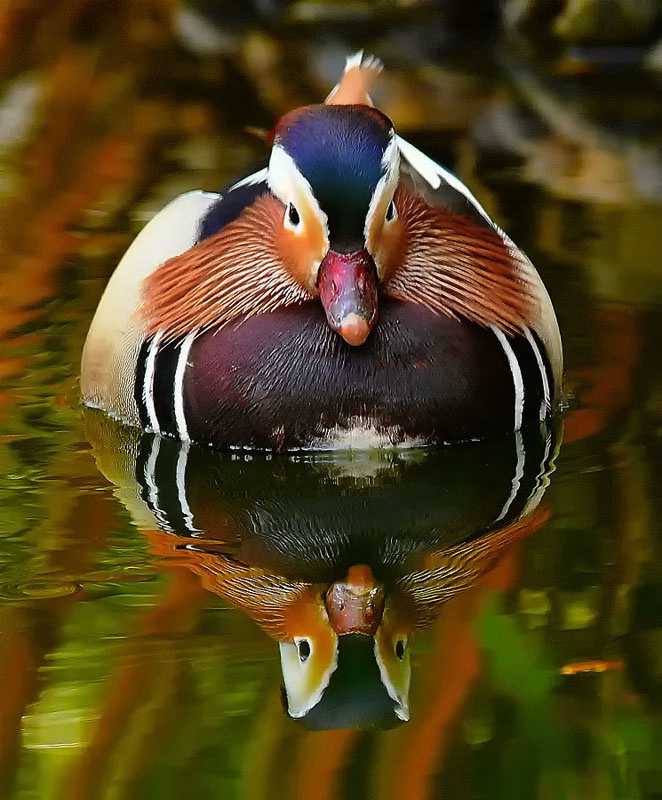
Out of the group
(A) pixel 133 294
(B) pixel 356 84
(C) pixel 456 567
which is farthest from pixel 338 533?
(B) pixel 356 84

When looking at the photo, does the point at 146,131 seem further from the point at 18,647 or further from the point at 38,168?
the point at 18,647

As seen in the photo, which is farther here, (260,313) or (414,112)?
(414,112)

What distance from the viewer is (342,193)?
11.6 ft

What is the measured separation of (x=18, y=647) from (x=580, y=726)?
96 centimetres

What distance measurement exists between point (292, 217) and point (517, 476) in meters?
0.74

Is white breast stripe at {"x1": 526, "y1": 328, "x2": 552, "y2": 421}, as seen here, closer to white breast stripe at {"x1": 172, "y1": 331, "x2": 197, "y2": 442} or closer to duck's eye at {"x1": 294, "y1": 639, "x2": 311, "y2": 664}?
white breast stripe at {"x1": 172, "y1": 331, "x2": 197, "y2": 442}

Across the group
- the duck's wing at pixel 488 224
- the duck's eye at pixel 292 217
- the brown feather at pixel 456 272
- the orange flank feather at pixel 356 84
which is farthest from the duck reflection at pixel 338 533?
the orange flank feather at pixel 356 84

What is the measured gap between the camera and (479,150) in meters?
6.50

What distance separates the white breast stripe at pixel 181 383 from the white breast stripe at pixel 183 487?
0.04 meters

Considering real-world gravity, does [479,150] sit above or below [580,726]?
above

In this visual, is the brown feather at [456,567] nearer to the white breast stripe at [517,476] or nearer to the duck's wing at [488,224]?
the white breast stripe at [517,476]

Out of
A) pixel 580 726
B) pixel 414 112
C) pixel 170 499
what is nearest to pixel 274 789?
pixel 580 726

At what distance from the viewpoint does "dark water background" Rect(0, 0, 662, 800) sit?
8.83ft

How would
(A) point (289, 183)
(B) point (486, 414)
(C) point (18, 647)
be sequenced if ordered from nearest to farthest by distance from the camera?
(C) point (18, 647) < (A) point (289, 183) < (B) point (486, 414)
